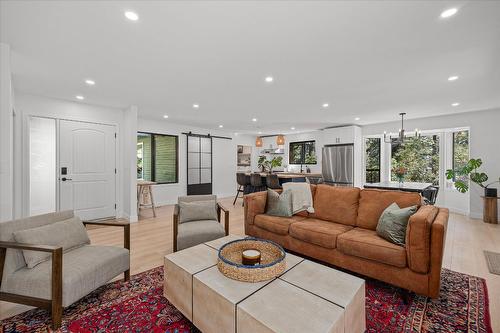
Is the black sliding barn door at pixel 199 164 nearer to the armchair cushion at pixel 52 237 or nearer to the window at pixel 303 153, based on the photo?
the window at pixel 303 153

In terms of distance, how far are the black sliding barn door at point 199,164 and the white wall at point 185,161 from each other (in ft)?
0.54

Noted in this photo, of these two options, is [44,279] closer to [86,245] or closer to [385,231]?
[86,245]

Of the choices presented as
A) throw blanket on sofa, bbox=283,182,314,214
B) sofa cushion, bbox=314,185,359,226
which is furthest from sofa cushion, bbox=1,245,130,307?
sofa cushion, bbox=314,185,359,226

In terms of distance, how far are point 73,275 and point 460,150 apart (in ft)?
25.1

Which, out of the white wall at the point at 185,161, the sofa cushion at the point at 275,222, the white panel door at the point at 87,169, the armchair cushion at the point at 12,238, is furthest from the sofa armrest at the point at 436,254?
the white wall at the point at 185,161

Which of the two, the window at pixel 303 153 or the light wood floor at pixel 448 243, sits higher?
the window at pixel 303 153

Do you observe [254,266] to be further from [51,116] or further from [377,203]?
[51,116]

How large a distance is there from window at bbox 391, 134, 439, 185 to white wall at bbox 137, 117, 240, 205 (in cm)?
523

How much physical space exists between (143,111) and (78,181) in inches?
78.6

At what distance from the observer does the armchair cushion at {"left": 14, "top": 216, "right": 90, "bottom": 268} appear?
1.84m

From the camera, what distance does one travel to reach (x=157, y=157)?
267 inches

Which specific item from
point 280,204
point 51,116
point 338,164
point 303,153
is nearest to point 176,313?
point 280,204

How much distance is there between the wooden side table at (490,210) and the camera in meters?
4.68

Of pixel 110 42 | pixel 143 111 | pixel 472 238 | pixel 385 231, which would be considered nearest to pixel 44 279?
pixel 110 42
